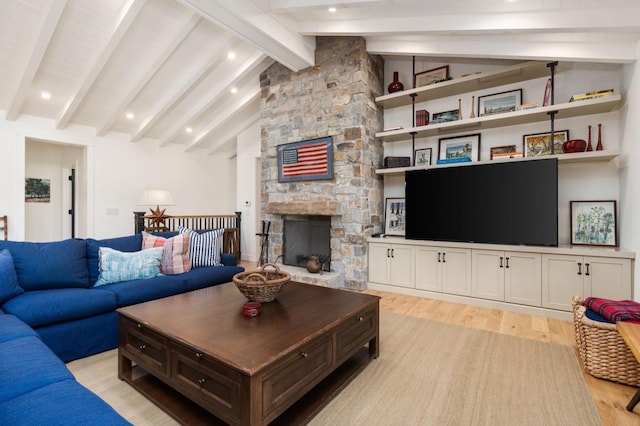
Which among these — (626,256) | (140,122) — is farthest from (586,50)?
(140,122)

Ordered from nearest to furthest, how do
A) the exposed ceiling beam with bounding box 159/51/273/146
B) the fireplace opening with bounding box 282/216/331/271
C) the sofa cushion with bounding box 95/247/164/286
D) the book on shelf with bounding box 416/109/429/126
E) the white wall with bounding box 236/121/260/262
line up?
the sofa cushion with bounding box 95/247/164/286, the book on shelf with bounding box 416/109/429/126, the fireplace opening with bounding box 282/216/331/271, the exposed ceiling beam with bounding box 159/51/273/146, the white wall with bounding box 236/121/260/262

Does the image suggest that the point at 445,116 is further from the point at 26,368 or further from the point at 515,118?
the point at 26,368

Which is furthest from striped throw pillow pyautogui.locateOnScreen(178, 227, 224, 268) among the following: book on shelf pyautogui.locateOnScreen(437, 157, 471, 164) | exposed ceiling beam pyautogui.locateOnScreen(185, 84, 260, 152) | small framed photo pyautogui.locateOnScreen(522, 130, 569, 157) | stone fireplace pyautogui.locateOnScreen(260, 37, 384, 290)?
small framed photo pyautogui.locateOnScreen(522, 130, 569, 157)

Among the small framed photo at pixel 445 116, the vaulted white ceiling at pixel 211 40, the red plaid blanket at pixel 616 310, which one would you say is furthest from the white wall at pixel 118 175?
the red plaid blanket at pixel 616 310

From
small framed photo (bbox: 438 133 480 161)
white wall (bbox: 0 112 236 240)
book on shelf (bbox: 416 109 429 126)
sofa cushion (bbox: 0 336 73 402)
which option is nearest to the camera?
sofa cushion (bbox: 0 336 73 402)

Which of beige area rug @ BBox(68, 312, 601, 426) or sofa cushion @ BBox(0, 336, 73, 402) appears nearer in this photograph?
sofa cushion @ BBox(0, 336, 73, 402)

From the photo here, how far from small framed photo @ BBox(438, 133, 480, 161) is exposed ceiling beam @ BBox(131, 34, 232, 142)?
129 inches

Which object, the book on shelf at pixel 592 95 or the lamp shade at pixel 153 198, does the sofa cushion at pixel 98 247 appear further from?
the book on shelf at pixel 592 95

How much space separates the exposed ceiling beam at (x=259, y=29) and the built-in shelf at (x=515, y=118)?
1.61 m

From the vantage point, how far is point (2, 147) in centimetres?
507

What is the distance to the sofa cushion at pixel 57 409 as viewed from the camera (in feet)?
3.39

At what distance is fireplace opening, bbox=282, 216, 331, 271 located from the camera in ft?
15.5

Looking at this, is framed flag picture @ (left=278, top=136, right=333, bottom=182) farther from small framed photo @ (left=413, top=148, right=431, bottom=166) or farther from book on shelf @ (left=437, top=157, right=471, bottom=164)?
book on shelf @ (left=437, top=157, right=471, bottom=164)

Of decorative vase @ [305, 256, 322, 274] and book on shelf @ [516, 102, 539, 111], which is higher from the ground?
book on shelf @ [516, 102, 539, 111]
